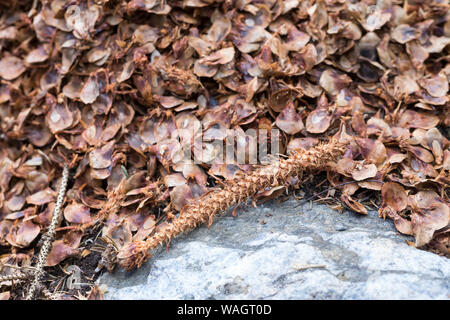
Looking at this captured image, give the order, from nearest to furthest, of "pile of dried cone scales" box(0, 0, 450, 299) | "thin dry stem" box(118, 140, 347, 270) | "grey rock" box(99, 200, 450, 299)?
"grey rock" box(99, 200, 450, 299) → "thin dry stem" box(118, 140, 347, 270) → "pile of dried cone scales" box(0, 0, 450, 299)

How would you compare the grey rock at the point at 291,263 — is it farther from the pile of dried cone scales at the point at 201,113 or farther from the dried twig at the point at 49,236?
the dried twig at the point at 49,236

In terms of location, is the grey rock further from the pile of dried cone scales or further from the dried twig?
the dried twig

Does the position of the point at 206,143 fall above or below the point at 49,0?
below

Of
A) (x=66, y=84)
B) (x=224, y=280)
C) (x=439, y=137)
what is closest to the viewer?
(x=224, y=280)

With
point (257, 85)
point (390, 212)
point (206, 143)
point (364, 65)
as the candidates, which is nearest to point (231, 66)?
point (257, 85)

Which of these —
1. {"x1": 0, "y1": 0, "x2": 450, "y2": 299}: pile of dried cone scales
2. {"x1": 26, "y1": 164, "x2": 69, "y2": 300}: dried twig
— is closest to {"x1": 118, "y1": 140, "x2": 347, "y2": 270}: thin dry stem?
{"x1": 0, "y1": 0, "x2": 450, "y2": 299}: pile of dried cone scales

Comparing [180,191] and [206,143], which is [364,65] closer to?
[206,143]
